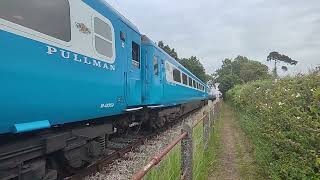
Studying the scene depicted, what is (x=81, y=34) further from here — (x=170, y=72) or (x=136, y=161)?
(x=170, y=72)

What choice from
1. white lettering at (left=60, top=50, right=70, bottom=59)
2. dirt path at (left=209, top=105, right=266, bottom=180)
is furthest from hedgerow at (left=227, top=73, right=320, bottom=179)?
white lettering at (left=60, top=50, right=70, bottom=59)

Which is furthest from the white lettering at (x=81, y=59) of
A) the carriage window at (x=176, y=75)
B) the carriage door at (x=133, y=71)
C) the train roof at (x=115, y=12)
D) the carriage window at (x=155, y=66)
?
the carriage window at (x=176, y=75)

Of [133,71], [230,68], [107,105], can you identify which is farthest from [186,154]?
[230,68]

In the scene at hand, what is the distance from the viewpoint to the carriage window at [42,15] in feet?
16.7

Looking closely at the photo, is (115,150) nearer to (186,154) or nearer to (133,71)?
(133,71)

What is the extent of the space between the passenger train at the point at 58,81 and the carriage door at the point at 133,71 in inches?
2.4

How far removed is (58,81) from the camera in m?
6.09

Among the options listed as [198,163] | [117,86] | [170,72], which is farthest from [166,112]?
[198,163]

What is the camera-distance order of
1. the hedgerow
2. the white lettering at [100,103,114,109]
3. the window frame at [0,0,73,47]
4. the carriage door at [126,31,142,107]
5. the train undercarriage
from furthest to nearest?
1. the carriage door at [126,31,142,107]
2. the white lettering at [100,103,114,109]
3. the hedgerow
4. the train undercarriage
5. the window frame at [0,0,73,47]

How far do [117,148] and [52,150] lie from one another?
5.32m

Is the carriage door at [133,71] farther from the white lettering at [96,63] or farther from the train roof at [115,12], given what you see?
the white lettering at [96,63]

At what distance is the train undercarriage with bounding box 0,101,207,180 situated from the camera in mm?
5441

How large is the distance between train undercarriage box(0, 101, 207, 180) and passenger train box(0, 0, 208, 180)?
1 centimetres

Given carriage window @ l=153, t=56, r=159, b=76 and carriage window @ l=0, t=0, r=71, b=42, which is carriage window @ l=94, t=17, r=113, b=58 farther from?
carriage window @ l=153, t=56, r=159, b=76
